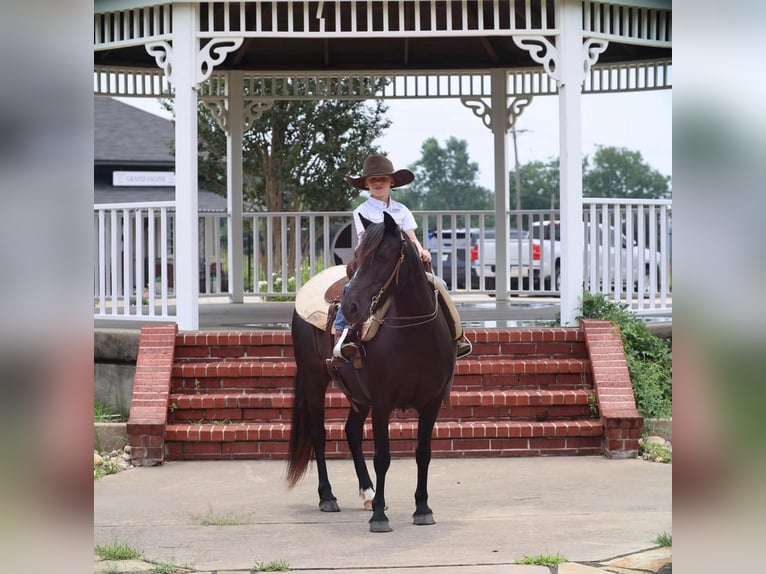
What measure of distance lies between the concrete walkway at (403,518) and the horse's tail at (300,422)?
26 cm

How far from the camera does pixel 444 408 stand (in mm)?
9133

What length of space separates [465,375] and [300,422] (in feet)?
8.66

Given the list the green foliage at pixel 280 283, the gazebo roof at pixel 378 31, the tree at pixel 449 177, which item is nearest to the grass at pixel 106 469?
the gazebo roof at pixel 378 31

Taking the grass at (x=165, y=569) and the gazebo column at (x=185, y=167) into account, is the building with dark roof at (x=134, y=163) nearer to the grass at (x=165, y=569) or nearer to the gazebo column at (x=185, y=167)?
the gazebo column at (x=185, y=167)

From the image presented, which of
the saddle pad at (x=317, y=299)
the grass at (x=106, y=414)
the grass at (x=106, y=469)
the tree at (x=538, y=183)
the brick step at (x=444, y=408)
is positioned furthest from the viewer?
the tree at (x=538, y=183)

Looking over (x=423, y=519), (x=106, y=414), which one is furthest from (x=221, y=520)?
(x=106, y=414)

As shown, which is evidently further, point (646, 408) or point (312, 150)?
point (312, 150)

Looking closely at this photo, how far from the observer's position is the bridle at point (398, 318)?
589 centimetres

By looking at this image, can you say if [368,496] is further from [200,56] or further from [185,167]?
[200,56]

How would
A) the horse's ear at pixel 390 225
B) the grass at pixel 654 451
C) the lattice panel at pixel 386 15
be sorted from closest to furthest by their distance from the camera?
the horse's ear at pixel 390 225 < the grass at pixel 654 451 < the lattice panel at pixel 386 15
